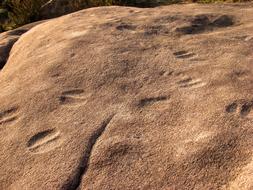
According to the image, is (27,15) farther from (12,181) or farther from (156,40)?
(12,181)

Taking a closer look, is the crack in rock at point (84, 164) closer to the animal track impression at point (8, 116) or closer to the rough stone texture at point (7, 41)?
the animal track impression at point (8, 116)

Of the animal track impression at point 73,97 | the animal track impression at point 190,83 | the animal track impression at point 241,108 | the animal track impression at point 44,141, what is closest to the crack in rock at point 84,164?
the animal track impression at point 44,141

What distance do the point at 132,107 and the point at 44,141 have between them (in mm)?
560

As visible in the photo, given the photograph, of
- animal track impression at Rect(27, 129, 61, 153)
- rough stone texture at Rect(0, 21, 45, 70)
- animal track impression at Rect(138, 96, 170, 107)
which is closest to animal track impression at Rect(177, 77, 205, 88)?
animal track impression at Rect(138, 96, 170, 107)

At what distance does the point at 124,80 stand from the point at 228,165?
1106 millimetres

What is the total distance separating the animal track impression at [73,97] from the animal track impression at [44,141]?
0.29 m

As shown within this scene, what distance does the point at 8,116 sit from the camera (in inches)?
111

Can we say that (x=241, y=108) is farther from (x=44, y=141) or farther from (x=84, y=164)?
(x=44, y=141)

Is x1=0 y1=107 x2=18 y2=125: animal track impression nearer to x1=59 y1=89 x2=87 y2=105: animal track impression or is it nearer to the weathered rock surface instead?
the weathered rock surface

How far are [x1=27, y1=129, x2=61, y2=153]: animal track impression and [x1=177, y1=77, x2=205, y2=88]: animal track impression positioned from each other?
0.85 metres

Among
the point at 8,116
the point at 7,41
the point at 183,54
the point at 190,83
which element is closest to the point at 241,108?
the point at 190,83

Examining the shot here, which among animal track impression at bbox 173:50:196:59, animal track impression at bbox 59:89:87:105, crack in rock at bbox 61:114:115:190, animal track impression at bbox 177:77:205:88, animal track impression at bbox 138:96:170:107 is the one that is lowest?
crack in rock at bbox 61:114:115:190

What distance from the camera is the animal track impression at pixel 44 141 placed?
2420 millimetres

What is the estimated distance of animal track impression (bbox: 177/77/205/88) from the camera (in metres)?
2.73
